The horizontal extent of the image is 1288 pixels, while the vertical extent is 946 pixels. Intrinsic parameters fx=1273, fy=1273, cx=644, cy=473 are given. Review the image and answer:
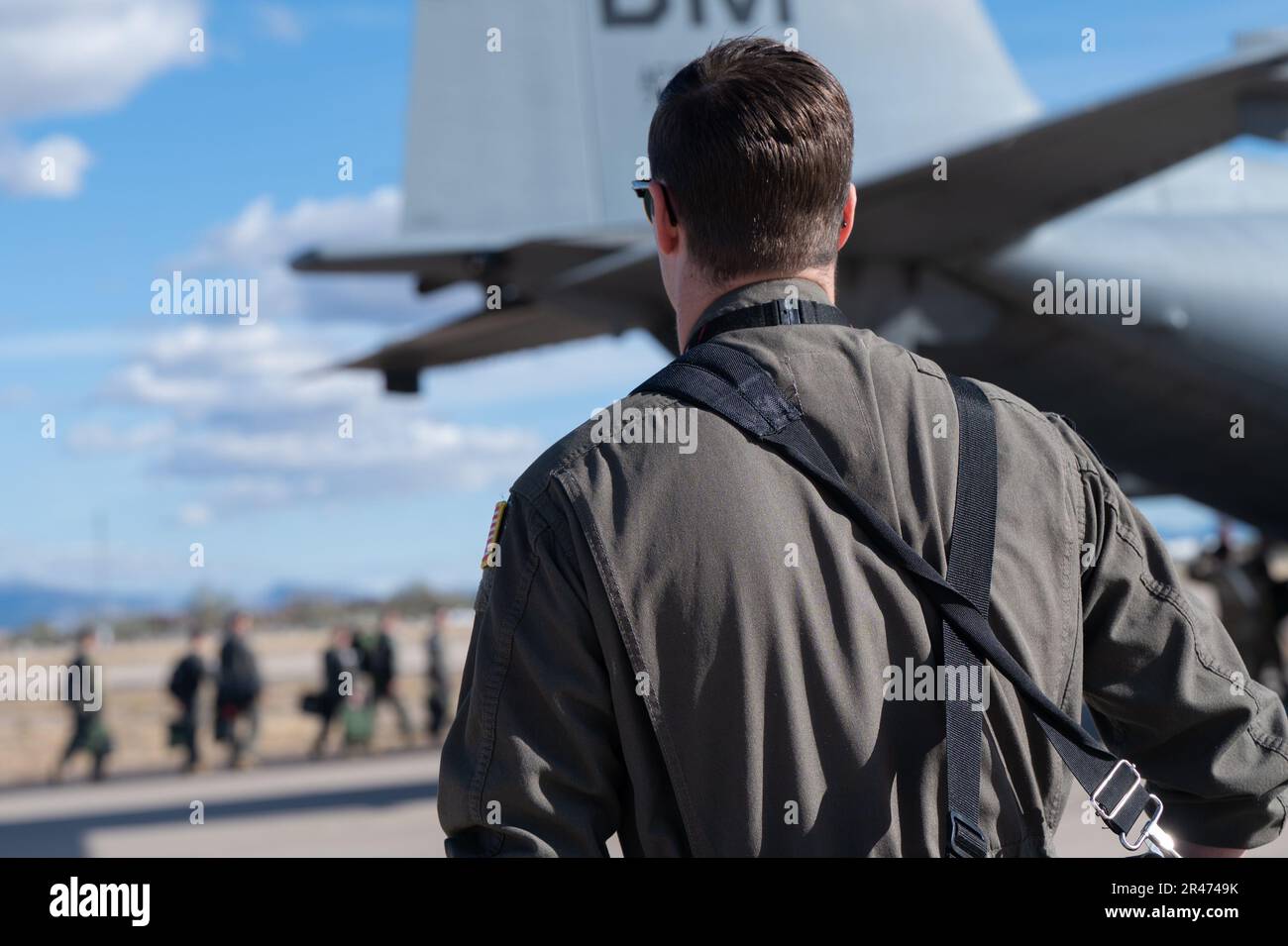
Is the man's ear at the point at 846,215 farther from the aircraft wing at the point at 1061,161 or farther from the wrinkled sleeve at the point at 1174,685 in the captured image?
the aircraft wing at the point at 1061,161

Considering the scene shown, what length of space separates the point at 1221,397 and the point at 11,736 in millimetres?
20453

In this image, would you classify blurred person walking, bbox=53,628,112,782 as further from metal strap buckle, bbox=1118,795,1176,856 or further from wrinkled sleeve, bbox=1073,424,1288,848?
metal strap buckle, bbox=1118,795,1176,856

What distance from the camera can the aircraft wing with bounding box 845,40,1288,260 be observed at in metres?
6.57

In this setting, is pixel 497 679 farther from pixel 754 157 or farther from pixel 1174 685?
pixel 1174 685

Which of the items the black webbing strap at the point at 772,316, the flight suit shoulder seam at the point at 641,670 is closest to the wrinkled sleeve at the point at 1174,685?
the black webbing strap at the point at 772,316

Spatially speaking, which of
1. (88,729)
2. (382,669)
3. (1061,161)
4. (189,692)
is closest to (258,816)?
(189,692)

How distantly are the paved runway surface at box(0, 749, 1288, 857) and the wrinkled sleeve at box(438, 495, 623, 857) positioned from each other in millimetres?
6117

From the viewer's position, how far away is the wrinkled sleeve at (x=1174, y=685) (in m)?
1.68

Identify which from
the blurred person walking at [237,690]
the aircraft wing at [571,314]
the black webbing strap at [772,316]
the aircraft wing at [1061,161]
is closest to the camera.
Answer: the black webbing strap at [772,316]

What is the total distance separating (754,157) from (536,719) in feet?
2.41

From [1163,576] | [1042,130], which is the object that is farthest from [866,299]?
[1163,576]

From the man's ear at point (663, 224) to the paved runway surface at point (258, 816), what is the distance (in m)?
A: 6.12

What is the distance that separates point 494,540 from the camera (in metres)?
1.60
